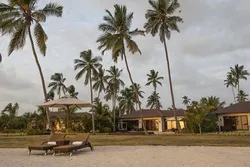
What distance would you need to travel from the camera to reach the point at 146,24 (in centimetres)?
3166

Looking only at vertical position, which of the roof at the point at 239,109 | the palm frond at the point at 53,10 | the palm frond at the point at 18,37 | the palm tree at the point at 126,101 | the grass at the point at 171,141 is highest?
the palm frond at the point at 53,10

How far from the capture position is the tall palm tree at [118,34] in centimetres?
2991

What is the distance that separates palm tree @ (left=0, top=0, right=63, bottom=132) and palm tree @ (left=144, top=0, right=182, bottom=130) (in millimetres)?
11575

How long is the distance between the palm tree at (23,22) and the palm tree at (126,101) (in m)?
41.6

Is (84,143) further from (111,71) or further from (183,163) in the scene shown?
(111,71)

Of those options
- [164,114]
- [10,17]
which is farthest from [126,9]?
[164,114]

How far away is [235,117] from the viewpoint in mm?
36688

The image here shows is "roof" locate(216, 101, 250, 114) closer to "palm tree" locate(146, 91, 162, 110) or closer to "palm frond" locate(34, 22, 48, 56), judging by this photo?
"palm frond" locate(34, 22, 48, 56)

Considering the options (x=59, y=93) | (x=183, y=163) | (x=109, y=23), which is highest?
(x=109, y=23)

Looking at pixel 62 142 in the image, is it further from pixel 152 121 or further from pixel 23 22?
pixel 152 121

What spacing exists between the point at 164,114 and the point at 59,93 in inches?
959

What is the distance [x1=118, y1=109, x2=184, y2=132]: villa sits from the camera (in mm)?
44000

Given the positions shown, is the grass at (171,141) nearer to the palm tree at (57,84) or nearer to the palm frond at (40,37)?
the palm frond at (40,37)

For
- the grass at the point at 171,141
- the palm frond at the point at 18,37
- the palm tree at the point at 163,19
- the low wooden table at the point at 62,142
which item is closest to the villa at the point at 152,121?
the palm tree at the point at 163,19
